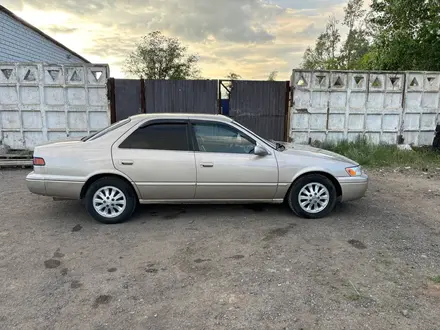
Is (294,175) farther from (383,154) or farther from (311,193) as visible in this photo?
(383,154)

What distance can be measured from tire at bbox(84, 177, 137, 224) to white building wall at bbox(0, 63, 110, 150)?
5196mm

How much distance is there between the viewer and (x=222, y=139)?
192 inches

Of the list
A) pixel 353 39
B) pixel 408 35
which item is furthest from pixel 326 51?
pixel 408 35

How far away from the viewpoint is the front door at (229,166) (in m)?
4.77

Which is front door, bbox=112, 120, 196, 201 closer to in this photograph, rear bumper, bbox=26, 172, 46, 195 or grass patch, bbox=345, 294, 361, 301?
rear bumper, bbox=26, 172, 46, 195

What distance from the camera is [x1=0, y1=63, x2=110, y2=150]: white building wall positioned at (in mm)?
9070

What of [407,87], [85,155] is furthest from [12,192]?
[407,87]

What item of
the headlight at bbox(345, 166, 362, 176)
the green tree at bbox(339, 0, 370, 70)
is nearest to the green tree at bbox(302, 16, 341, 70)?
the green tree at bbox(339, 0, 370, 70)

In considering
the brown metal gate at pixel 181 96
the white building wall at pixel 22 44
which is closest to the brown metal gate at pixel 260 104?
the brown metal gate at pixel 181 96

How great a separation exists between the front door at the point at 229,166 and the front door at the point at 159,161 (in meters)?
0.16

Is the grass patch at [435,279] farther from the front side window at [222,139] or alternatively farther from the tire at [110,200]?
the tire at [110,200]

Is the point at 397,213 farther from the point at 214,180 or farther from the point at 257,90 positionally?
the point at 257,90

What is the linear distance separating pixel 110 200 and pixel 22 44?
38.2ft

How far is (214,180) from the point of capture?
4781mm
